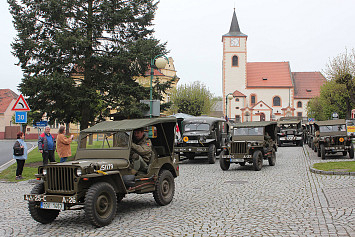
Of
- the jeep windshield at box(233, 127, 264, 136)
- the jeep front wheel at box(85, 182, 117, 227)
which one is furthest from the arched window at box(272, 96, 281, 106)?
the jeep front wheel at box(85, 182, 117, 227)

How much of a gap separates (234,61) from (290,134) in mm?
57912

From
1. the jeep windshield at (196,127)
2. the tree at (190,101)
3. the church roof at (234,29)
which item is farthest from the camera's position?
the church roof at (234,29)

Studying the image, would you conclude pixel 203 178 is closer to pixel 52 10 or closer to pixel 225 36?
pixel 52 10

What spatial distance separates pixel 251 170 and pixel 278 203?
733cm

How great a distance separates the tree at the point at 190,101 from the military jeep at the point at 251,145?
36462 mm

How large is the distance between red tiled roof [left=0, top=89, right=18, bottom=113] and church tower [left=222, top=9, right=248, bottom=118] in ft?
150

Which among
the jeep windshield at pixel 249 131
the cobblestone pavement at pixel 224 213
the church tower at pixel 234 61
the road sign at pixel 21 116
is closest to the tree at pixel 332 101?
the jeep windshield at pixel 249 131

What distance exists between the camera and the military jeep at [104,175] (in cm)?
682

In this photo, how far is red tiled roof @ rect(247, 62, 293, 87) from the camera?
93250 millimetres

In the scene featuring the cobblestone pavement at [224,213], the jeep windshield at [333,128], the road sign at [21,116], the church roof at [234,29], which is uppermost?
the church roof at [234,29]

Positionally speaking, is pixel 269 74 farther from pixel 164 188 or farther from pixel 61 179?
pixel 61 179

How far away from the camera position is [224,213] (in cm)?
793

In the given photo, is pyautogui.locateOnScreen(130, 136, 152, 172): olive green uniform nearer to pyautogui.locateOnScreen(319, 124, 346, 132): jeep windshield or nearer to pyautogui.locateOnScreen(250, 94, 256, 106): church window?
pyautogui.locateOnScreen(319, 124, 346, 132): jeep windshield

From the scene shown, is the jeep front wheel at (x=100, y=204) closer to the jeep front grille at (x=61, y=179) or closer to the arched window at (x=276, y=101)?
the jeep front grille at (x=61, y=179)
